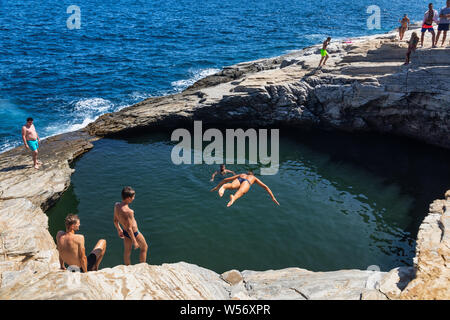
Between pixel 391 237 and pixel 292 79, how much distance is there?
13062 millimetres

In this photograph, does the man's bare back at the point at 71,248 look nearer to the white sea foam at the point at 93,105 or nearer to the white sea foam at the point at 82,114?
the white sea foam at the point at 82,114

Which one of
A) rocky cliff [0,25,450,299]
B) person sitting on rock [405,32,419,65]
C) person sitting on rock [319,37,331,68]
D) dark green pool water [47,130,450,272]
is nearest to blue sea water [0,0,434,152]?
rocky cliff [0,25,450,299]

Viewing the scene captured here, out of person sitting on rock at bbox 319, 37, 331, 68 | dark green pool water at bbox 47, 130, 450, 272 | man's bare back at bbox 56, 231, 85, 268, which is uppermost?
person sitting on rock at bbox 319, 37, 331, 68

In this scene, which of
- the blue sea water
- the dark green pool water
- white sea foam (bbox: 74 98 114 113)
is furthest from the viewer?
the blue sea water

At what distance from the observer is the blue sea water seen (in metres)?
30.2

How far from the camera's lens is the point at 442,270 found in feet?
26.9

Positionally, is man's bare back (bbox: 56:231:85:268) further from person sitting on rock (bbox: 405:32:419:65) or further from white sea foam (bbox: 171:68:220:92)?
white sea foam (bbox: 171:68:220:92)

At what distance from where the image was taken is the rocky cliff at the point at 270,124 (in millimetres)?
7395

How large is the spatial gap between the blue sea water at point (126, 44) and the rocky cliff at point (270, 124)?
22.2 feet

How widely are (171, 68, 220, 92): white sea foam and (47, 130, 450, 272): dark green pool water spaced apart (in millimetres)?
13636

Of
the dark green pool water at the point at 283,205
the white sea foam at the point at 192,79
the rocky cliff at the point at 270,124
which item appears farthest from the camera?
the white sea foam at the point at 192,79

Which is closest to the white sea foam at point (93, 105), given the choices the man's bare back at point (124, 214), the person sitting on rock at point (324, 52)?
the person sitting on rock at point (324, 52)

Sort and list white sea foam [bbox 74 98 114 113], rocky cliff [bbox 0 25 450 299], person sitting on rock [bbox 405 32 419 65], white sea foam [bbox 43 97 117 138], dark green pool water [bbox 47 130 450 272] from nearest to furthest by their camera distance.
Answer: rocky cliff [bbox 0 25 450 299], dark green pool water [bbox 47 130 450 272], person sitting on rock [bbox 405 32 419 65], white sea foam [bbox 43 97 117 138], white sea foam [bbox 74 98 114 113]
